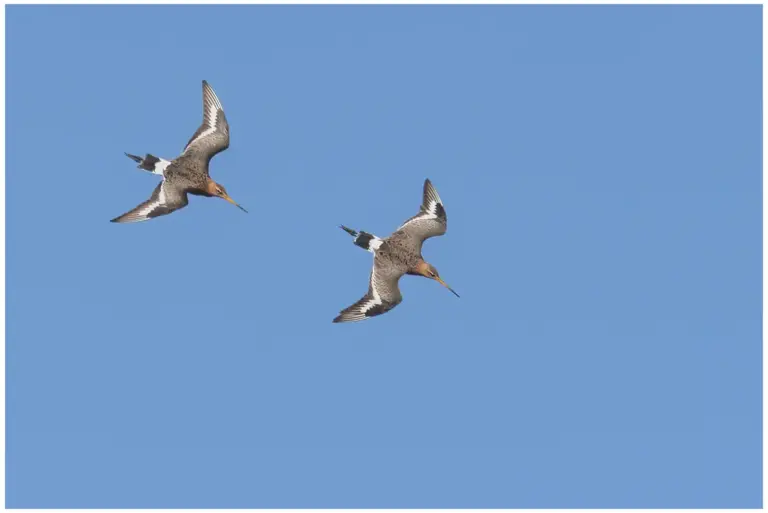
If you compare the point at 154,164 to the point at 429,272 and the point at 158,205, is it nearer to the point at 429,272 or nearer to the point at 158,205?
the point at 158,205

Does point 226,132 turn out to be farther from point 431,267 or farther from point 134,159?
point 431,267

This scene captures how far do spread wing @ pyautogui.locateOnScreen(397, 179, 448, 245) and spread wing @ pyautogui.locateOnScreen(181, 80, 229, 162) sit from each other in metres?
7.72

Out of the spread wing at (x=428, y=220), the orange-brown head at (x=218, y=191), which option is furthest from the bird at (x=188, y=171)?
the spread wing at (x=428, y=220)

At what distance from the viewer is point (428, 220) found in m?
42.8

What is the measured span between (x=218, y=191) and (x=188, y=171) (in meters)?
1.37

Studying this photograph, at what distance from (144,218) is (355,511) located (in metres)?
13.9

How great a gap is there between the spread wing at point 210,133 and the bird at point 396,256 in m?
5.73

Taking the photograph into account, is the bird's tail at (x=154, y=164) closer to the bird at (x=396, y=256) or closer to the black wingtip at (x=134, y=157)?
the black wingtip at (x=134, y=157)

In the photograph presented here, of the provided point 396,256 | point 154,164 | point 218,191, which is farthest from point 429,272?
point 154,164

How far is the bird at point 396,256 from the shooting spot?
40.8 metres

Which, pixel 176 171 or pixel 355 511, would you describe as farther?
pixel 176 171

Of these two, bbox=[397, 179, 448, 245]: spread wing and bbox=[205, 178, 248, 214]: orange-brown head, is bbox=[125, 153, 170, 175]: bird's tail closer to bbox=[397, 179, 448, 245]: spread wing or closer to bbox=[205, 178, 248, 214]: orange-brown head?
bbox=[205, 178, 248, 214]: orange-brown head

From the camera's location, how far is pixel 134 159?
42219 mm

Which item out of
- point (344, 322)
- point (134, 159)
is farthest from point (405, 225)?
point (134, 159)
